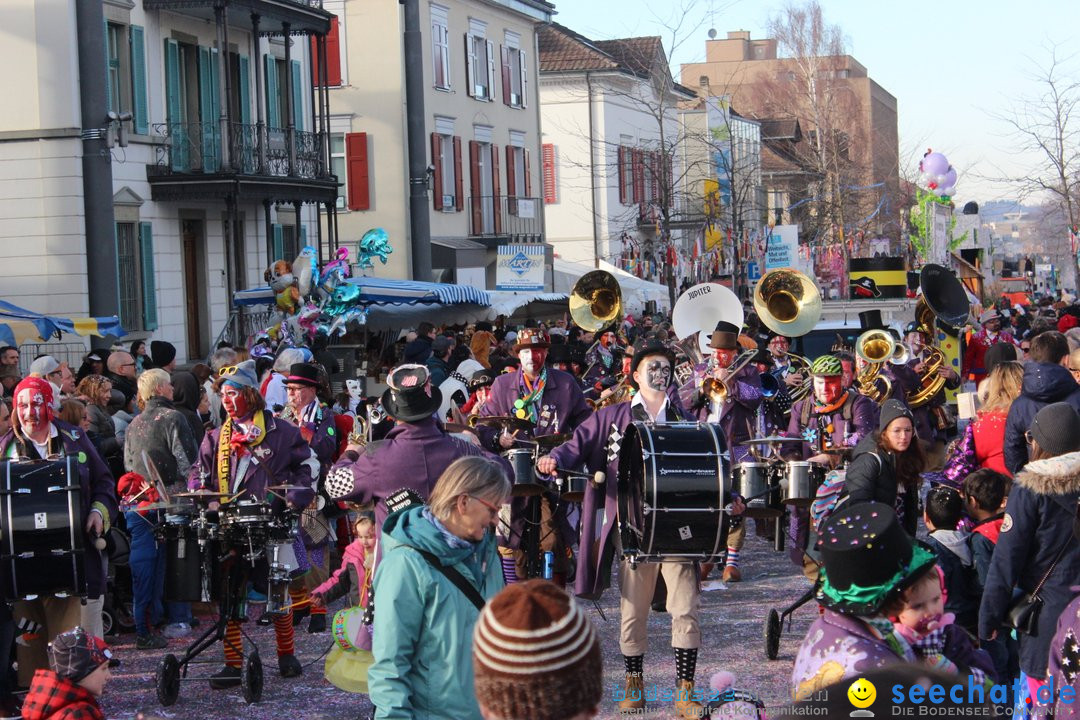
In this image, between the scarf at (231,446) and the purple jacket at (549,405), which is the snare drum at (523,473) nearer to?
the purple jacket at (549,405)

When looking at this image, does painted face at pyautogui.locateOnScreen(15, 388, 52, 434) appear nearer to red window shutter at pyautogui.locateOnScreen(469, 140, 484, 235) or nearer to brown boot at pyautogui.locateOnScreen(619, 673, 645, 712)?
brown boot at pyautogui.locateOnScreen(619, 673, 645, 712)

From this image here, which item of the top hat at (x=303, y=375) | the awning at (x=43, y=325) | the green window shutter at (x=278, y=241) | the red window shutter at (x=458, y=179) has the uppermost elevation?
the red window shutter at (x=458, y=179)

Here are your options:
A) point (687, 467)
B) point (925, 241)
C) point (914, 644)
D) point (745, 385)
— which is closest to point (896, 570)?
point (914, 644)

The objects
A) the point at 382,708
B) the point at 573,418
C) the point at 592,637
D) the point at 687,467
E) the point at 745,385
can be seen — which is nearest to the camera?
the point at 592,637

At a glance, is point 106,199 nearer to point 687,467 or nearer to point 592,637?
point 687,467

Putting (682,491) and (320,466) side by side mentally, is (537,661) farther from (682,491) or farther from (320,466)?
(320,466)

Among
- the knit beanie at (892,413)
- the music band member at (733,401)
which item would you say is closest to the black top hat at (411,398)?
the knit beanie at (892,413)

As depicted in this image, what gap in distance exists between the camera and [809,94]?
161 feet

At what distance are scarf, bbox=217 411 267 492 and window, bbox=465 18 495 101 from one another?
27692 mm

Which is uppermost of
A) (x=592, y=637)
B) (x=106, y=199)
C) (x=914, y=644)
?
(x=106, y=199)

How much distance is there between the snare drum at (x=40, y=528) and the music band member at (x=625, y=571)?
7.60 ft

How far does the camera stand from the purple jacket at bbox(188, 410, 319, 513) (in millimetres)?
8312

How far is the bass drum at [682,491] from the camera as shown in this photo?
7.31m

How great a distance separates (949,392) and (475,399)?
8.67 meters
